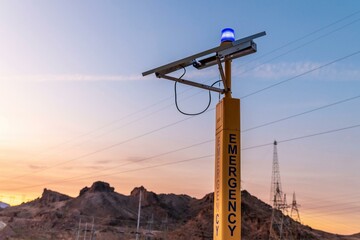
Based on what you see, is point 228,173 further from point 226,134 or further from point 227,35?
point 227,35

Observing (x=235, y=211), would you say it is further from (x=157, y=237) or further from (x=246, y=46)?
(x=157, y=237)

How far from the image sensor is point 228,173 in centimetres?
741

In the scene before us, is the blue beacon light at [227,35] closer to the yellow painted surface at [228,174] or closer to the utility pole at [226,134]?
the utility pole at [226,134]

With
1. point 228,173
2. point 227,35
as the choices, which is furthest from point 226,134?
point 227,35

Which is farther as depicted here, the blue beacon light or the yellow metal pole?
the blue beacon light

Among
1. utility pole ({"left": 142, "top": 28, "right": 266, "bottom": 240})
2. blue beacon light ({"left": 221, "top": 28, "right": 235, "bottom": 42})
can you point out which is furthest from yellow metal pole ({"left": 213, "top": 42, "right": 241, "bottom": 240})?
blue beacon light ({"left": 221, "top": 28, "right": 235, "bottom": 42})

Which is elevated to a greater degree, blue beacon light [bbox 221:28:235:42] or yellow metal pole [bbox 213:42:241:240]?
blue beacon light [bbox 221:28:235:42]

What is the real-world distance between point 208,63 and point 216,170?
2.06 m

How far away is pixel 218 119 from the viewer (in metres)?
7.96

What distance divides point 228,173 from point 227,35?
2.62m

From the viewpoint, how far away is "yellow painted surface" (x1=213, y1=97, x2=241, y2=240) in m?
7.32

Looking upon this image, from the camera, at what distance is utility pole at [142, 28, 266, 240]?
7.34 m

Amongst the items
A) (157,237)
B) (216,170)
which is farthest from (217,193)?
(157,237)

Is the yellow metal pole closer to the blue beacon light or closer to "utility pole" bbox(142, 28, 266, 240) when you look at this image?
"utility pole" bbox(142, 28, 266, 240)
